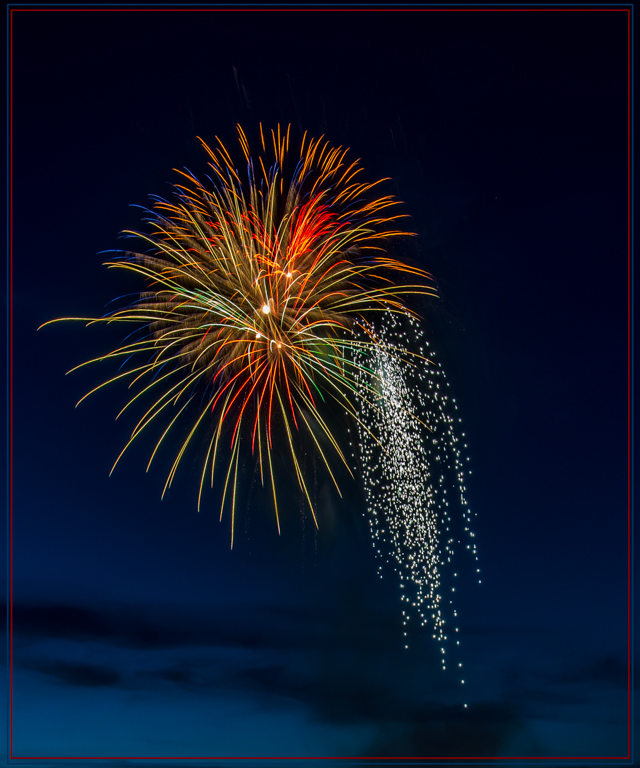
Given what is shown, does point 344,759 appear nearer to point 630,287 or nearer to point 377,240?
point 377,240

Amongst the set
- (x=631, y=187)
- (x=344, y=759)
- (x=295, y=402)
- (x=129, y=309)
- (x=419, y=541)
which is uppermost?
(x=631, y=187)

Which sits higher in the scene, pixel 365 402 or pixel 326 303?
pixel 326 303

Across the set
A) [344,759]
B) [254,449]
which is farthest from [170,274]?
[344,759]

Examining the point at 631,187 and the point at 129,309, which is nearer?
the point at 129,309

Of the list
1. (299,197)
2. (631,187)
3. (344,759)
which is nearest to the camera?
(299,197)

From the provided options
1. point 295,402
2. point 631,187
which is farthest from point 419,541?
point 631,187

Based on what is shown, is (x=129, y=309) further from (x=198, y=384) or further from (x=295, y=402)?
(x=295, y=402)

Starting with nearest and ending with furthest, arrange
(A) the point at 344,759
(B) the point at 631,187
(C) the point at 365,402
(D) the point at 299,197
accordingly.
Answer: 1. (D) the point at 299,197
2. (C) the point at 365,402
3. (B) the point at 631,187
4. (A) the point at 344,759

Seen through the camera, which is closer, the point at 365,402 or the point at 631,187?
the point at 365,402

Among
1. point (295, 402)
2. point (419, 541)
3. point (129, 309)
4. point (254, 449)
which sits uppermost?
point (129, 309)
